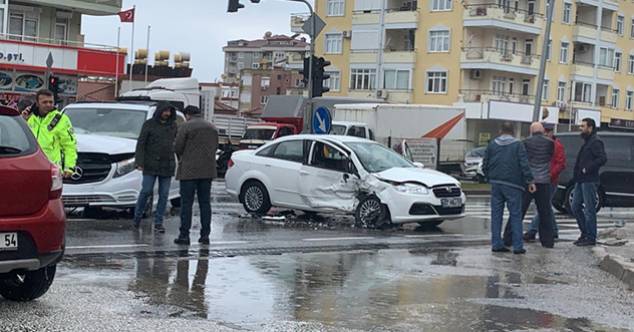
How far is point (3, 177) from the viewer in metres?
7.38

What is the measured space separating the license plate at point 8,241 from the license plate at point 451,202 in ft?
31.6

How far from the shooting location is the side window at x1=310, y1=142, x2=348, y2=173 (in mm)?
16406

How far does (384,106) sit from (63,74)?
18048 mm

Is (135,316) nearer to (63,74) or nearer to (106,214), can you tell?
(106,214)

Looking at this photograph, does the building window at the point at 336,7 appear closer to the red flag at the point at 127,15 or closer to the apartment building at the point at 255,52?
the red flag at the point at 127,15

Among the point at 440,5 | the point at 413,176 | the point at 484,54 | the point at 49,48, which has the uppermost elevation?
the point at 440,5

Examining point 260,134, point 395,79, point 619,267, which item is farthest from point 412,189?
point 395,79

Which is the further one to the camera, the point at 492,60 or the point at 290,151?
the point at 492,60

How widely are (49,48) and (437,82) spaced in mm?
27360

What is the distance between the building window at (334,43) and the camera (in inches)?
2756

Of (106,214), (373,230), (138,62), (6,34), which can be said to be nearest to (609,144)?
(373,230)

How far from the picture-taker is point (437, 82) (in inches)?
2539

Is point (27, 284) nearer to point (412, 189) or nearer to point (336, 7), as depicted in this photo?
point (412, 189)

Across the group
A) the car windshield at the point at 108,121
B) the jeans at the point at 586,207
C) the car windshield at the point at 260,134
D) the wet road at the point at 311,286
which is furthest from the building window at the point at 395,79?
the wet road at the point at 311,286
